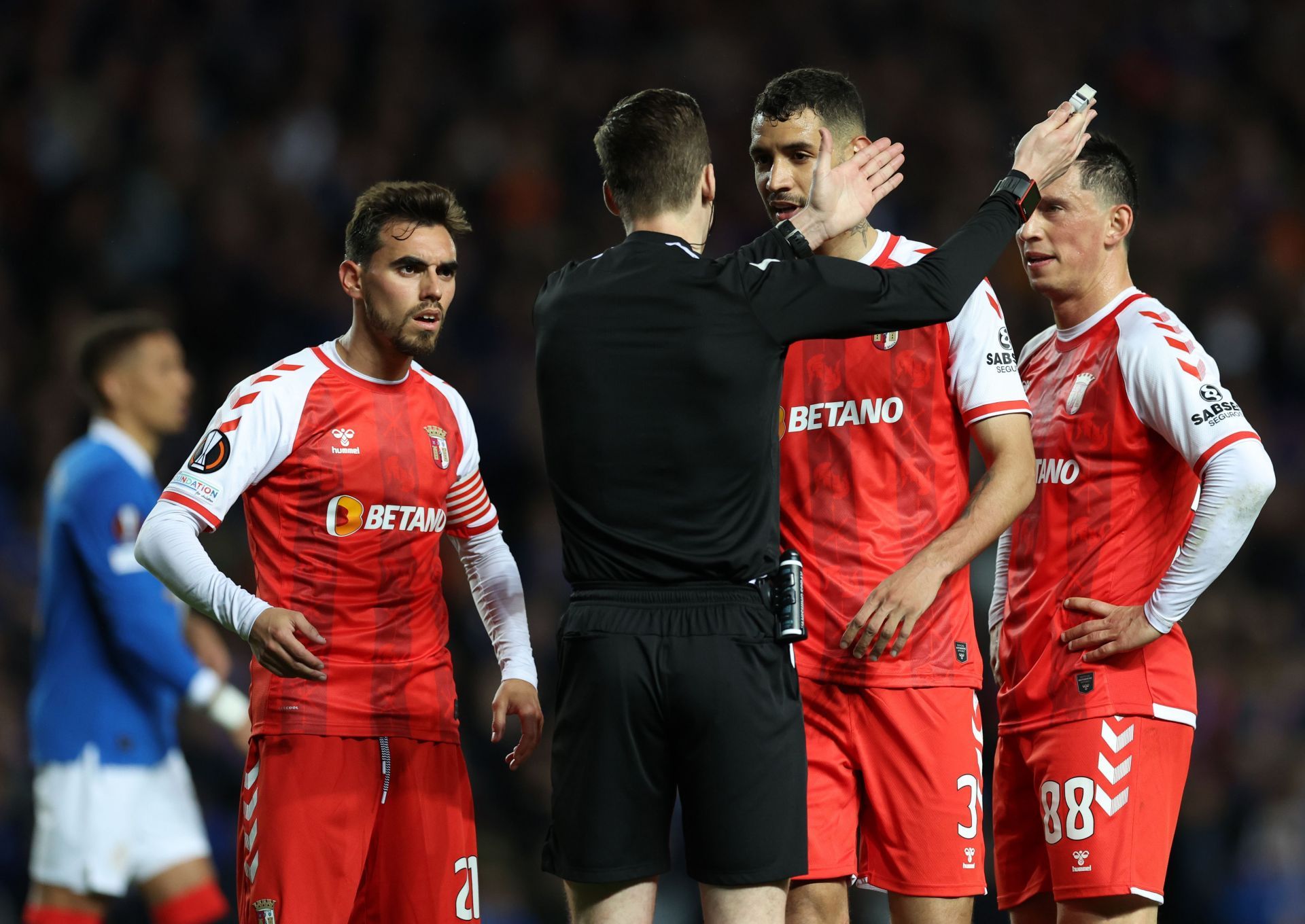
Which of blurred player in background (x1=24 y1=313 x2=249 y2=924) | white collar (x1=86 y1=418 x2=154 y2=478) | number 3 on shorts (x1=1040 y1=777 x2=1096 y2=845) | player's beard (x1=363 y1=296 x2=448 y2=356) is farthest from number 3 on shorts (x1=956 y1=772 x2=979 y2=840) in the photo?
white collar (x1=86 y1=418 x2=154 y2=478)

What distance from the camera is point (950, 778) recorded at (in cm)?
393

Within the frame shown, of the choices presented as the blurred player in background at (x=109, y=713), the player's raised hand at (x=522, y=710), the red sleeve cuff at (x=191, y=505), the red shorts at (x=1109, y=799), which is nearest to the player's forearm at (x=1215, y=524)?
the red shorts at (x=1109, y=799)

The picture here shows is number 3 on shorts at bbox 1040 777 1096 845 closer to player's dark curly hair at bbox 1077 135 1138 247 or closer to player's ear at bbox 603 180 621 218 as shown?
player's dark curly hair at bbox 1077 135 1138 247

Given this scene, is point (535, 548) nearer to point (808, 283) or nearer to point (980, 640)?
point (980, 640)

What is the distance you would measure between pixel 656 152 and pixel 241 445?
1.47 meters

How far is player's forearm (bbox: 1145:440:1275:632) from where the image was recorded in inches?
155

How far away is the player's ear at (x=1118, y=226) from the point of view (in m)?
4.44

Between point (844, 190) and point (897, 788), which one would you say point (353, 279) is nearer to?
point (844, 190)

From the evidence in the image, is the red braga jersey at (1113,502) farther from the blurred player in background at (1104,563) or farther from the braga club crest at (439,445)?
the braga club crest at (439,445)

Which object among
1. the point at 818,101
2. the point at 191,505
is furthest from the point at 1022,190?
the point at 191,505

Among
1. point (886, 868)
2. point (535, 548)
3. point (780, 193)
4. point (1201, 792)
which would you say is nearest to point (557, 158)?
point (535, 548)

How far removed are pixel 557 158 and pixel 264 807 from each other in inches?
337

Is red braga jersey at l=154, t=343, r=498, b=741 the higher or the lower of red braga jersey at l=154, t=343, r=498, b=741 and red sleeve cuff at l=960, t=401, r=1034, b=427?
the lower

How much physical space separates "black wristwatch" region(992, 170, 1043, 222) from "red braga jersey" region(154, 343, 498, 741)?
1.80 m
